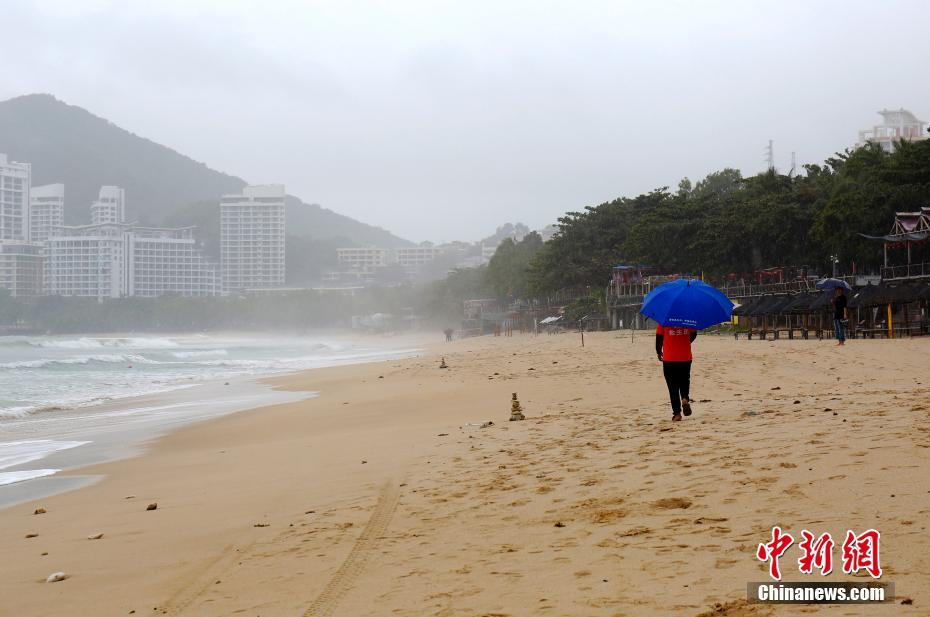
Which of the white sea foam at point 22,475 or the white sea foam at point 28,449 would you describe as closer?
the white sea foam at point 22,475

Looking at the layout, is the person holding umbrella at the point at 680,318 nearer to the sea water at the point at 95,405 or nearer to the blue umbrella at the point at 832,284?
the sea water at the point at 95,405

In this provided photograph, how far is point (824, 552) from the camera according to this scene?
3738mm

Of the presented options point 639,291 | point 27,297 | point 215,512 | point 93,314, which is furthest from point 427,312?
point 215,512

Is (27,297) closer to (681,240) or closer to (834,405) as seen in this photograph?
(681,240)

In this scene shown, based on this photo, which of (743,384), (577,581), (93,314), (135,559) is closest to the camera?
(577,581)

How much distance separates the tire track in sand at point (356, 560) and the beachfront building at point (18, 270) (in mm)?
208313

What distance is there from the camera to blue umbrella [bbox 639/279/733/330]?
8.76 m

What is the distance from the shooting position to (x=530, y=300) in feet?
286

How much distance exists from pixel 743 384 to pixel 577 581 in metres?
11.0

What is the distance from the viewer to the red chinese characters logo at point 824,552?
3.54 metres

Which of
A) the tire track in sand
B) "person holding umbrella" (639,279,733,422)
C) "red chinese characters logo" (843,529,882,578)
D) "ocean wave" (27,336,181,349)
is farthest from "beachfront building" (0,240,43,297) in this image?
"red chinese characters logo" (843,529,882,578)

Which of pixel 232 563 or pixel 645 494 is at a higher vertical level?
pixel 645 494

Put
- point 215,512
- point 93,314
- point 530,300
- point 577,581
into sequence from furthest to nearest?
point 93,314, point 530,300, point 215,512, point 577,581

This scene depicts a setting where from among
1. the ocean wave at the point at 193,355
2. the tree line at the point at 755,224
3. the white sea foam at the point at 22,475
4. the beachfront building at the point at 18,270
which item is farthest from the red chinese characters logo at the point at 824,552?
the beachfront building at the point at 18,270
